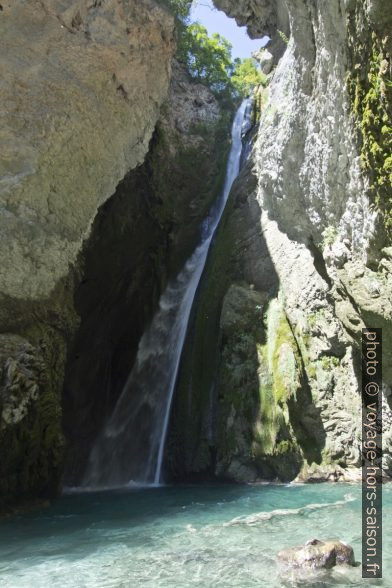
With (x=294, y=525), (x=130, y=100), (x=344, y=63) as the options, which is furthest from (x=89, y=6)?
(x=294, y=525)

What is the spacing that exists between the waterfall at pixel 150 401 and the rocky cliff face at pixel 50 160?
296 cm

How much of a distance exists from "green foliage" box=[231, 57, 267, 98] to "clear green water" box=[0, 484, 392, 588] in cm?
1591

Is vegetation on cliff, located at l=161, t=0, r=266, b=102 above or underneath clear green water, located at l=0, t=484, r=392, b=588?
above

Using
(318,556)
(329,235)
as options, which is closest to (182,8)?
(329,235)

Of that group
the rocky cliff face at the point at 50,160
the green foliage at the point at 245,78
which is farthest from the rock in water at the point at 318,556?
the green foliage at the point at 245,78

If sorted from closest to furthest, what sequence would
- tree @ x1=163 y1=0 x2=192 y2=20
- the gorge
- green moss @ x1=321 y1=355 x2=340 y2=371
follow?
the gorge → green moss @ x1=321 y1=355 x2=340 y2=371 → tree @ x1=163 y1=0 x2=192 y2=20

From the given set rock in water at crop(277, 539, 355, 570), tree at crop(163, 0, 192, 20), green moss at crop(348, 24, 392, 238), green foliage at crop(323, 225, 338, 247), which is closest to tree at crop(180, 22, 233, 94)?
tree at crop(163, 0, 192, 20)

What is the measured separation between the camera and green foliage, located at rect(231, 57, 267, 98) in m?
21.4

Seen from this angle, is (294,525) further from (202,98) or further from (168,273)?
(202,98)

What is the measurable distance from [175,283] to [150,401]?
382 cm

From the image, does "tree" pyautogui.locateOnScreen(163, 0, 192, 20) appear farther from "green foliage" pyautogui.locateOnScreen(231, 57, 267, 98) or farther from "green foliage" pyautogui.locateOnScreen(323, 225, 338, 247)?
"green foliage" pyautogui.locateOnScreen(323, 225, 338, 247)

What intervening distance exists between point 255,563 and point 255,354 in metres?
7.44

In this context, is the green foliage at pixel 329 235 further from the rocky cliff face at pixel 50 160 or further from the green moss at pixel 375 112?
the rocky cliff face at pixel 50 160

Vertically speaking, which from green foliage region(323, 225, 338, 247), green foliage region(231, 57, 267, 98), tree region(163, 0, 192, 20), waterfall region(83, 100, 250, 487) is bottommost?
waterfall region(83, 100, 250, 487)
